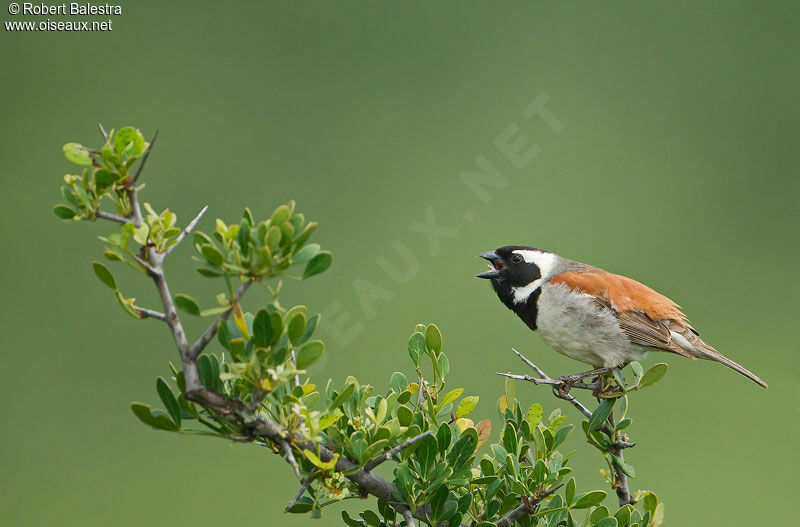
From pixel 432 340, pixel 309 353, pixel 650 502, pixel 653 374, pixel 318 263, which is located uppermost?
pixel 318 263

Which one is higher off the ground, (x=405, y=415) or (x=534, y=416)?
(x=405, y=415)

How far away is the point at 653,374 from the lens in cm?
196

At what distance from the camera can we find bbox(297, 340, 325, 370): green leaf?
4.98 ft

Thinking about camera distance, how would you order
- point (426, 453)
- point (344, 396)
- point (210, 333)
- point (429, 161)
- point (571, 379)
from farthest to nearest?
point (429, 161) < point (571, 379) < point (426, 453) < point (344, 396) < point (210, 333)

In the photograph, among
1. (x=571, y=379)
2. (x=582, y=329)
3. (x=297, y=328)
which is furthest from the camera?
(x=582, y=329)

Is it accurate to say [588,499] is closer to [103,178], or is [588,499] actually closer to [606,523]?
[606,523]

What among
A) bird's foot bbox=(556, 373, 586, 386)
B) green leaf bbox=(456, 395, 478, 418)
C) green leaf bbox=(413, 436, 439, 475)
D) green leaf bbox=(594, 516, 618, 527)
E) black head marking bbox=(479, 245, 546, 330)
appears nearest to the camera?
green leaf bbox=(413, 436, 439, 475)

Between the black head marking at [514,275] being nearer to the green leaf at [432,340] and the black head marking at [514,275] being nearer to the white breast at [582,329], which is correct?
the white breast at [582,329]

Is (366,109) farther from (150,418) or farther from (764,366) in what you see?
(150,418)

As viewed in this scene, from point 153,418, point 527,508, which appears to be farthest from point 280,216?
point 527,508

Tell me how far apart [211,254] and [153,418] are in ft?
1.02

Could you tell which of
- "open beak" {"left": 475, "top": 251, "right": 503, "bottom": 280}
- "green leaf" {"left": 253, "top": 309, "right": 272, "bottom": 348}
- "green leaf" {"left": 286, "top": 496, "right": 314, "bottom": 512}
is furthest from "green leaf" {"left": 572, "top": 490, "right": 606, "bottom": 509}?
"open beak" {"left": 475, "top": 251, "right": 503, "bottom": 280}

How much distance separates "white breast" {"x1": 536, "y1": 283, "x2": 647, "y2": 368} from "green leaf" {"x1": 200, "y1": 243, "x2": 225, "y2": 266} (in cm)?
151

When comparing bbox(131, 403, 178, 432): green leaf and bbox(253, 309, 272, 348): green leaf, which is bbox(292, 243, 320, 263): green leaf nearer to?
bbox(253, 309, 272, 348): green leaf
